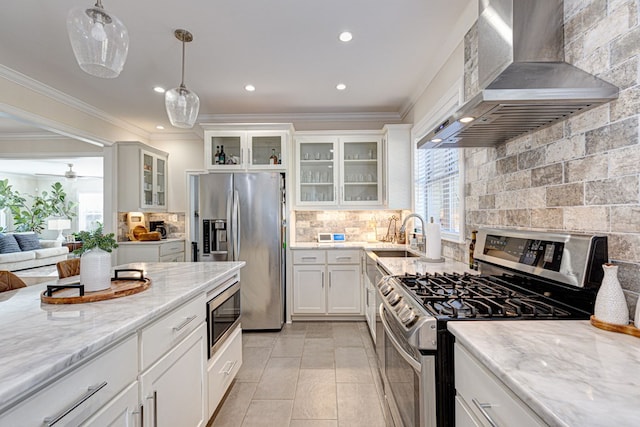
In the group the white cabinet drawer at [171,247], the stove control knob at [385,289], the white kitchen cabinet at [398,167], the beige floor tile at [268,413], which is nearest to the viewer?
the stove control knob at [385,289]

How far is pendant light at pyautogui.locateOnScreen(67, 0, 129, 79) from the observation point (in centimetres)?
142

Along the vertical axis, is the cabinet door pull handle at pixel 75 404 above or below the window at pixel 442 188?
below

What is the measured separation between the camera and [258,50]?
266cm

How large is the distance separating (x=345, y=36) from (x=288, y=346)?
295 cm

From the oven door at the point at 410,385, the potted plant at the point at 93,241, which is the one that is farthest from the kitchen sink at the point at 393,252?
the potted plant at the point at 93,241

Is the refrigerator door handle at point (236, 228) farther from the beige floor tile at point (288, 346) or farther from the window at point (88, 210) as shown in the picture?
the window at point (88, 210)

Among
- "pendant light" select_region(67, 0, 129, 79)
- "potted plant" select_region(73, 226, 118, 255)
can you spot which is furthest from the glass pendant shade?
"potted plant" select_region(73, 226, 118, 255)

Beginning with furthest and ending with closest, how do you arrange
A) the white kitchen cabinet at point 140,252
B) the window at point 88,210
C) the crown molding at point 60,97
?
the window at point 88,210
the white kitchen cabinet at point 140,252
the crown molding at point 60,97

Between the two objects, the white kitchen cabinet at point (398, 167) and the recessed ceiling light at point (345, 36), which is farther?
the white kitchen cabinet at point (398, 167)

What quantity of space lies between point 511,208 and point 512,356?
3.93 feet

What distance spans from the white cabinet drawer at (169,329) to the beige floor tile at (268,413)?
808mm

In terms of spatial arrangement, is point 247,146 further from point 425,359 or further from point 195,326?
point 425,359

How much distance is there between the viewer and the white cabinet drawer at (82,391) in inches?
28.0

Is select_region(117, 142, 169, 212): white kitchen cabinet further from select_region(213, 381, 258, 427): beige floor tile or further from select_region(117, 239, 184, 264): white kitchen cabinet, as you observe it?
select_region(213, 381, 258, 427): beige floor tile
